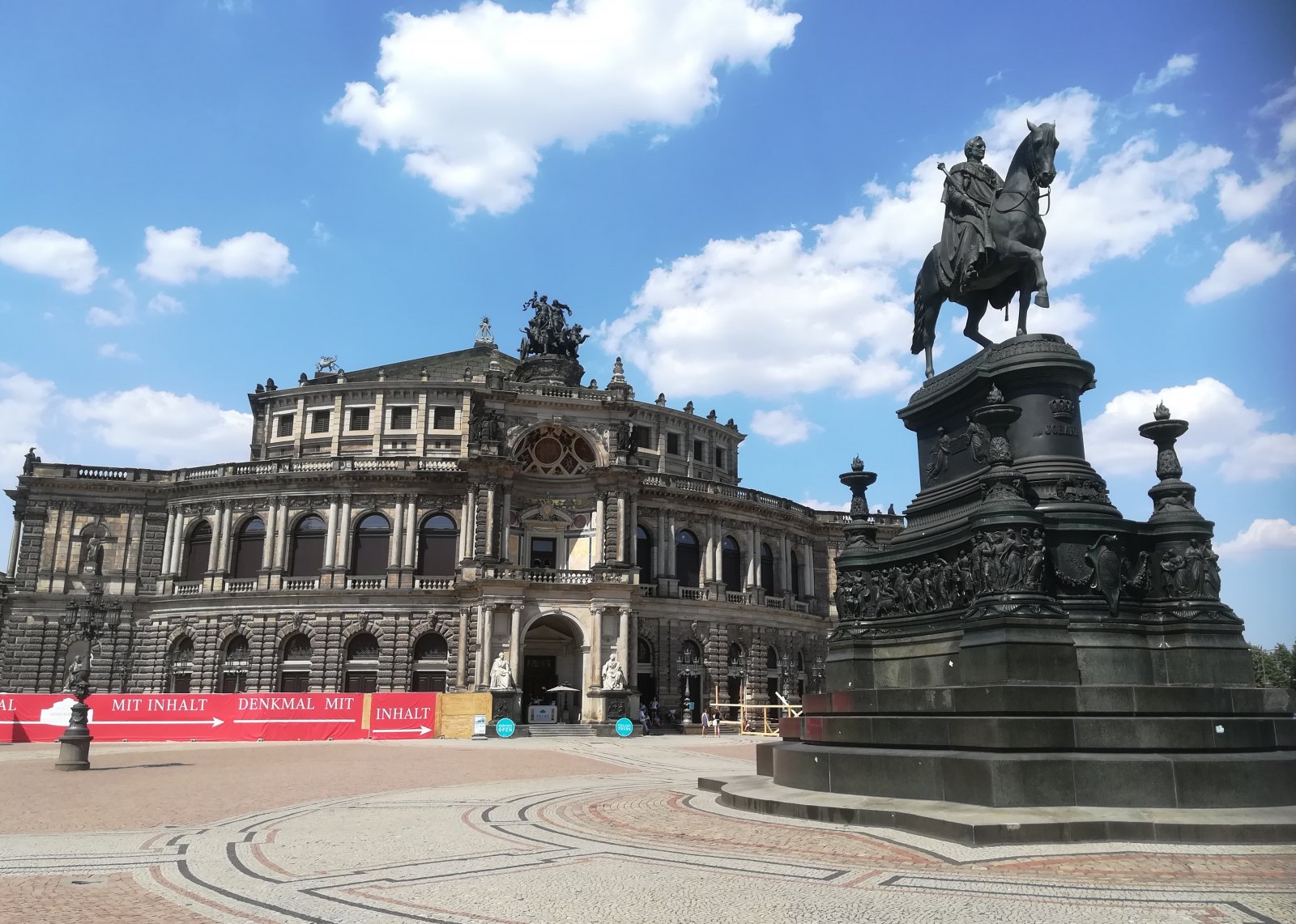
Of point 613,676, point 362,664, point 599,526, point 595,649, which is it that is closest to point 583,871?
point 613,676

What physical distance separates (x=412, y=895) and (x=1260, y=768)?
8.40 m

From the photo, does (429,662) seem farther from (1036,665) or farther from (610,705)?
(1036,665)

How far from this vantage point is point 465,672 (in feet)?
154

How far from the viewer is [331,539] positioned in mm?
51125

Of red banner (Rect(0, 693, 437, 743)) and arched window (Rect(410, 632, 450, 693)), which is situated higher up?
arched window (Rect(410, 632, 450, 693))

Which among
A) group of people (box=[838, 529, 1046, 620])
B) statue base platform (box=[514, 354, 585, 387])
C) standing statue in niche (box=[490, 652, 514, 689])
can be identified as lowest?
standing statue in niche (box=[490, 652, 514, 689])

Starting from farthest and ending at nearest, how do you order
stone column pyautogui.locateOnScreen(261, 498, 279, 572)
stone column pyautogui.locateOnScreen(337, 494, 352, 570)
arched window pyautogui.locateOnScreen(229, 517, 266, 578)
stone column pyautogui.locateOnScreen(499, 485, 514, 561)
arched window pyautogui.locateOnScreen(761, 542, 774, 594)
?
arched window pyautogui.locateOnScreen(761, 542, 774, 594) < arched window pyautogui.locateOnScreen(229, 517, 266, 578) < stone column pyautogui.locateOnScreen(261, 498, 279, 572) < stone column pyautogui.locateOnScreen(337, 494, 352, 570) < stone column pyautogui.locateOnScreen(499, 485, 514, 561)

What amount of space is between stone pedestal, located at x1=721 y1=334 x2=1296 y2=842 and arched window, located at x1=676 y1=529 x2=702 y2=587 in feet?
132

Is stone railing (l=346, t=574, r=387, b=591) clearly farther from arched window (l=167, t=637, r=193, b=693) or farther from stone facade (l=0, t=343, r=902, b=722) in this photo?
arched window (l=167, t=637, r=193, b=693)

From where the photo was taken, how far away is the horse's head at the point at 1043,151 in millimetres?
13286

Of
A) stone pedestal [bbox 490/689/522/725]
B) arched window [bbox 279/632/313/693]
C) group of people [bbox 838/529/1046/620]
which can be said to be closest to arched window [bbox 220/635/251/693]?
arched window [bbox 279/632/313/693]

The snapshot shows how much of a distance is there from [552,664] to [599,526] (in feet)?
27.2

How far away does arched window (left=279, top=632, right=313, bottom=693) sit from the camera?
4984cm

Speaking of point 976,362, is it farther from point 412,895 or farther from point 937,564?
point 412,895
